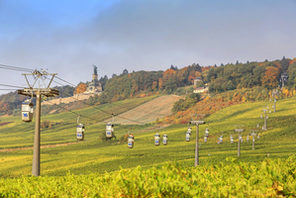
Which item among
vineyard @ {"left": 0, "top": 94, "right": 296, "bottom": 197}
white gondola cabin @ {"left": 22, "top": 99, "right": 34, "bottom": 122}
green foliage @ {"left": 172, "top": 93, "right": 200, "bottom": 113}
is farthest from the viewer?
green foliage @ {"left": 172, "top": 93, "right": 200, "bottom": 113}

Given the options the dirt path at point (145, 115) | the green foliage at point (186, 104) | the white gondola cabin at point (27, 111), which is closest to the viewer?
the white gondola cabin at point (27, 111)

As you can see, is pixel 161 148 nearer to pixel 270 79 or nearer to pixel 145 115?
pixel 145 115

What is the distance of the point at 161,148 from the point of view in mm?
103625

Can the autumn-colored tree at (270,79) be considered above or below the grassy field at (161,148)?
above

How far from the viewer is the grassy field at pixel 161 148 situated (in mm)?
78938

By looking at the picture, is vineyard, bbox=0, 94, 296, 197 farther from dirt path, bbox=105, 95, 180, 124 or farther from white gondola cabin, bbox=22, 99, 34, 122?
dirt path, bbox=105, 95, 180, 124

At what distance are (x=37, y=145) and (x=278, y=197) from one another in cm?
2727

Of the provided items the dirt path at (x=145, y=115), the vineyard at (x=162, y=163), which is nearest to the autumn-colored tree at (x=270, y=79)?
the vineyard at (x=162, y=163)

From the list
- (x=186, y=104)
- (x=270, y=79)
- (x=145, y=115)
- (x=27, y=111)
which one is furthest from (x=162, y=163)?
(x=270, y=79)

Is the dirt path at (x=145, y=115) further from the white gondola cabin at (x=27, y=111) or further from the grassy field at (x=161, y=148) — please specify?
the white gondola cabin at (x=27, y=111)

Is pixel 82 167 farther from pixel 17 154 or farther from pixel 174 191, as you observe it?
pixel 174 191

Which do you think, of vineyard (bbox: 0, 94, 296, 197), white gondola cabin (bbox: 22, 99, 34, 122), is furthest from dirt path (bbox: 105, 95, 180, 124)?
white gondola cabin (bbox: 22, 99, 34, 122)

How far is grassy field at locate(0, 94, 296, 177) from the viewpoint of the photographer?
7894cm

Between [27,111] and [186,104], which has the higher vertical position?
[186,104]
